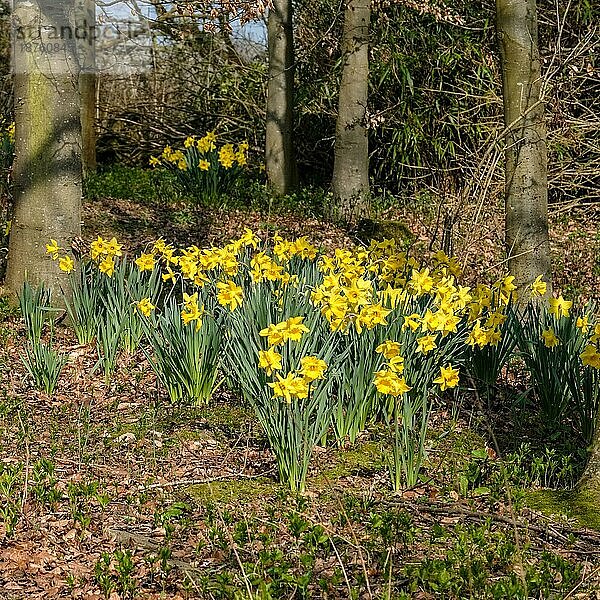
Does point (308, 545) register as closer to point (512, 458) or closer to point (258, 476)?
point (258, 476)

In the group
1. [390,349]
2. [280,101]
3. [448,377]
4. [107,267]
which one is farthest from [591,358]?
[280,101]

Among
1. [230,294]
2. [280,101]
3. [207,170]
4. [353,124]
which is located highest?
[280,101]

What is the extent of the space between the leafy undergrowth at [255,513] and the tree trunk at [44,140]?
1.54m

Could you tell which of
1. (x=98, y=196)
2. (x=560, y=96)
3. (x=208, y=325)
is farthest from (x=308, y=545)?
(x=560, y=96)

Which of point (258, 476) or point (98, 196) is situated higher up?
point (98, 196)

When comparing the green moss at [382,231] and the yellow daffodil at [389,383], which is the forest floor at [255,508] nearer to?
the yellow daffodil at [389,383]

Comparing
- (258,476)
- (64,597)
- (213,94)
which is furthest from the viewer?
(213,94)

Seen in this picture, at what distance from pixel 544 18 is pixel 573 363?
6939 mm

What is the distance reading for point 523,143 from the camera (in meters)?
5.45

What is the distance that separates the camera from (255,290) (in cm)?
423

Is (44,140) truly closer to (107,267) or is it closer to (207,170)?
(107,267)

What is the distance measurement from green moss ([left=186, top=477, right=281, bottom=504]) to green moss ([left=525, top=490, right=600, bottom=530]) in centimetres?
98

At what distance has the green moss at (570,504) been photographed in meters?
3.09

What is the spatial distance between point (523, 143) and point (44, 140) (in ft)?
10.1
